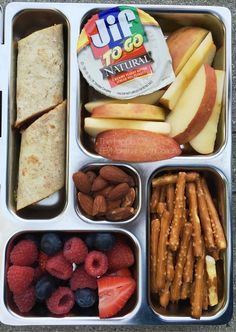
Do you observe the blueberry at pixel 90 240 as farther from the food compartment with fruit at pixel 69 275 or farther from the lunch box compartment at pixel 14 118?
the lunch box compartment at pixel 14 118

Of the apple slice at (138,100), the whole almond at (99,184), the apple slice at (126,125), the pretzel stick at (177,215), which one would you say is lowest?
the pretzel stick at (177,215)

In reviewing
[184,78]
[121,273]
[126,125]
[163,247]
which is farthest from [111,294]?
[184,78]

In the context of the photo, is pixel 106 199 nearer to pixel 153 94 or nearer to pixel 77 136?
pixel 77 136

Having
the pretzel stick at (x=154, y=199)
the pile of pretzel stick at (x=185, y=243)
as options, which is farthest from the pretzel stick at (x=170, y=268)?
the pretzel stick at (x=154, y=199)

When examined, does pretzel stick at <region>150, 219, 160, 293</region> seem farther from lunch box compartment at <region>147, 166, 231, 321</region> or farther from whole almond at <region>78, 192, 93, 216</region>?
whole almond at <region>78, 192, 93, 216</region>

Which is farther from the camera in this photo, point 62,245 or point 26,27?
point 26,27

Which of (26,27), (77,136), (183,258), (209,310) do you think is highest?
(26,27)

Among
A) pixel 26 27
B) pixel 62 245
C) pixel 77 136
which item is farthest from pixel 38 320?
pixel 26 27

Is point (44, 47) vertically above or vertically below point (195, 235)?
above
